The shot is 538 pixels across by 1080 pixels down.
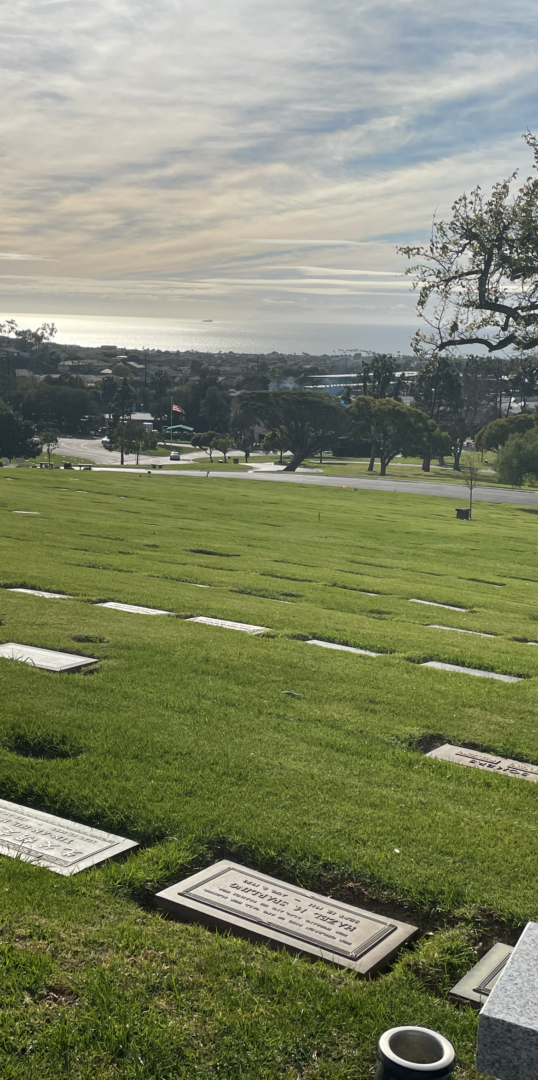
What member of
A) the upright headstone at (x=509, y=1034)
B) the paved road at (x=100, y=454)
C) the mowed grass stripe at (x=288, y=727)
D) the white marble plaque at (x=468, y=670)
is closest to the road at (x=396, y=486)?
the paved road at (x=100, y=454)

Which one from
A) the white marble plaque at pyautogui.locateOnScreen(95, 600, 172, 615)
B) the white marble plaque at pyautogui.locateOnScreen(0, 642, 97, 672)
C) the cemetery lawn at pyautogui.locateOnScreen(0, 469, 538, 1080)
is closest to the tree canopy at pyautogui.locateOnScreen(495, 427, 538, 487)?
the cemetery lawn at pyautogui.locateOnScreen(0, 469, 538, 1080)

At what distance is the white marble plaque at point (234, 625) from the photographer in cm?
1010

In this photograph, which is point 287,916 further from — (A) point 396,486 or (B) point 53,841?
(A) point 396,486

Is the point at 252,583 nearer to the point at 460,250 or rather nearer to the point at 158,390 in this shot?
the point at 460,250

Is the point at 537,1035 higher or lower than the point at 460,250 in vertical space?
lower

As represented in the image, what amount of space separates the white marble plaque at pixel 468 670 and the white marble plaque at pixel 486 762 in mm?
2326

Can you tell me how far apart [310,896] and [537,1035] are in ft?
6.00

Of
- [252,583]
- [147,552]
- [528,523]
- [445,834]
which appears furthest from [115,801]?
[528,523]

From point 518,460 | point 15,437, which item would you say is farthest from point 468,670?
point 15,437

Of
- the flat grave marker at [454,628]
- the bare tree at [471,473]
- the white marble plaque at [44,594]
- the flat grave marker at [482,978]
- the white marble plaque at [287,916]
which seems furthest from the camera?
the bare tree at [471,473]

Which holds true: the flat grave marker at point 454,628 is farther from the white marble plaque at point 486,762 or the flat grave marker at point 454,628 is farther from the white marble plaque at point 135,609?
the white marble plaque at point 486,762

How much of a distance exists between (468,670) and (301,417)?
272 feet

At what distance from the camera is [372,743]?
643 centimetres

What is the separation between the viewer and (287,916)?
4066mm
